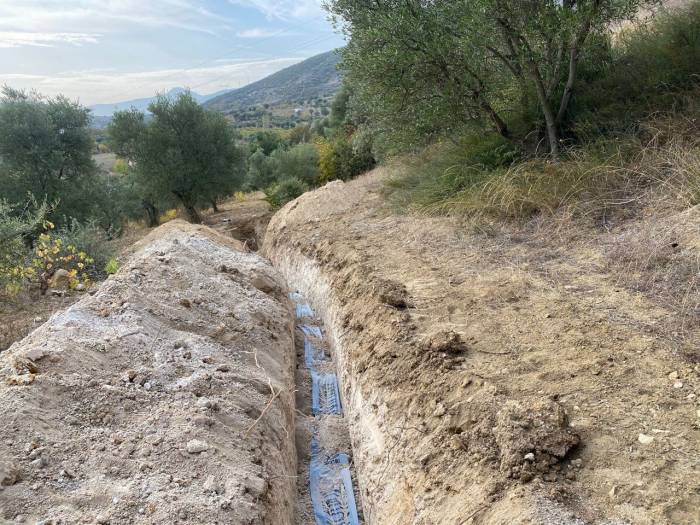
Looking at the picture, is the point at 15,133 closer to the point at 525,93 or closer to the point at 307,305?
the point at 307,305

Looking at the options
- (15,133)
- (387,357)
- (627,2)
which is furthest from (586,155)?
(15,133)

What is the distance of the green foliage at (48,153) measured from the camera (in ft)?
52.3

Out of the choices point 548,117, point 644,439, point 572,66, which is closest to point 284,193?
point 548,117

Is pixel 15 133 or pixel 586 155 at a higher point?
pixel 15 133

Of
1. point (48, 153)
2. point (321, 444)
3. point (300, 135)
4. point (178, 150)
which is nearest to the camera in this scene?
point (321, 444)

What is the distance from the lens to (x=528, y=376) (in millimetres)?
3938

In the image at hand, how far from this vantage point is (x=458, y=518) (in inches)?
127

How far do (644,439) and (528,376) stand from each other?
3.29ft

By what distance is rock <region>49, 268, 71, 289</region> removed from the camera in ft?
26.3

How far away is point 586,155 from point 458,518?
6.02 metres

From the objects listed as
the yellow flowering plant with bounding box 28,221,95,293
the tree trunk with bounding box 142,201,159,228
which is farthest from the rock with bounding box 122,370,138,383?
the tree trunk with bounding box 142,201,159,228

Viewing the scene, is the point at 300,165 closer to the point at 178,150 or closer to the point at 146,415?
the point at 178,150

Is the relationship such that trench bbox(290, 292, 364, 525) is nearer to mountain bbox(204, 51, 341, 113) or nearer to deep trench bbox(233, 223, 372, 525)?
deep trench bbox(233, 223, 372, 525)

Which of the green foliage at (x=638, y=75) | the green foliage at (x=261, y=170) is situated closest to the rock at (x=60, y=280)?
the green foliage at (x=638, y=75)
